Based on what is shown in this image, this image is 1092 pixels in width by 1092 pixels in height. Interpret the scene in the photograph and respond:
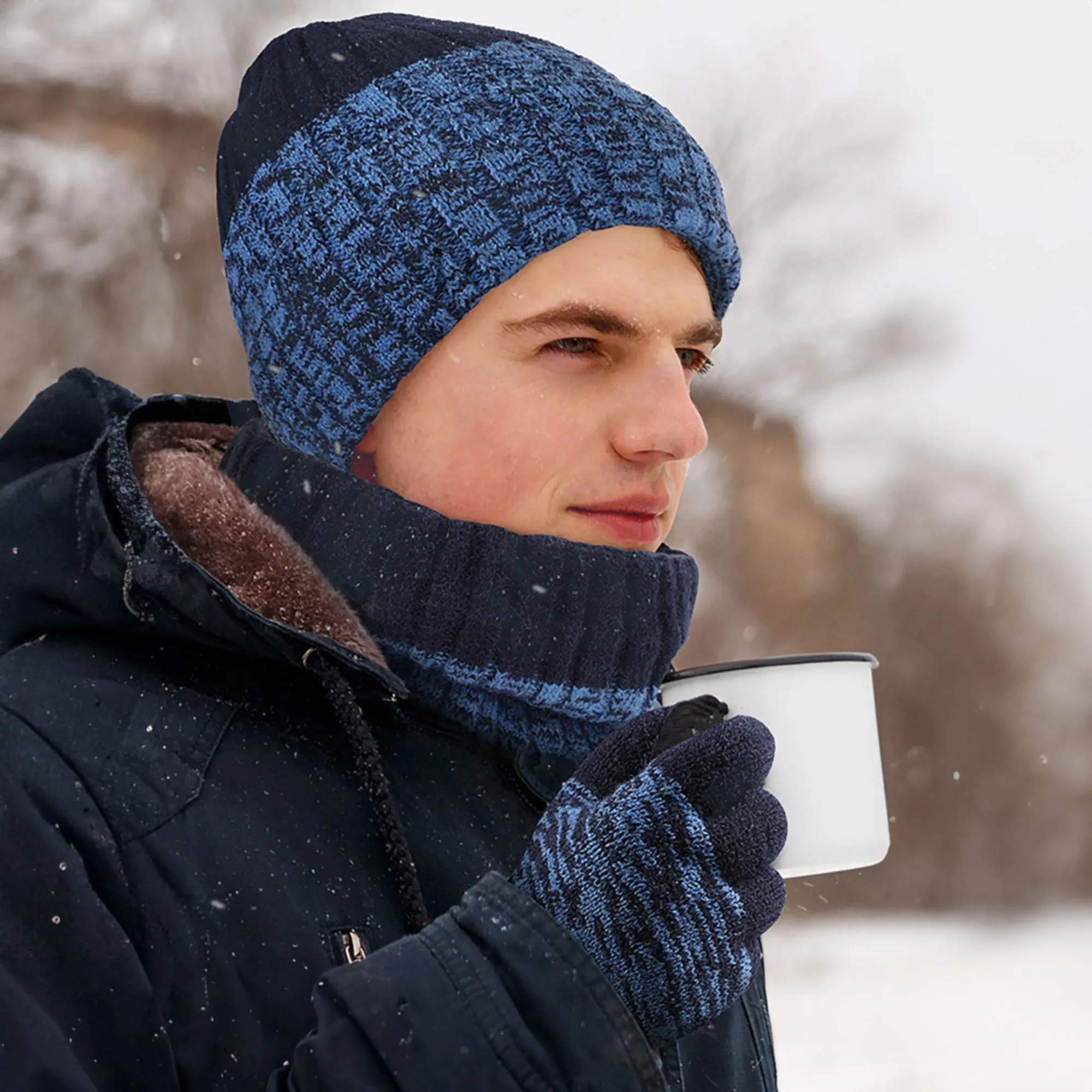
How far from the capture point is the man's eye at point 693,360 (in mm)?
1628

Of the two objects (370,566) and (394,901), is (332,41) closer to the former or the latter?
(370,566)

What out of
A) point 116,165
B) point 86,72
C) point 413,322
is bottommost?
point 413,322

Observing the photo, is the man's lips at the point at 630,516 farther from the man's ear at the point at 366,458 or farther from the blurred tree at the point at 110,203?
the blurred tree at the point at 110,203

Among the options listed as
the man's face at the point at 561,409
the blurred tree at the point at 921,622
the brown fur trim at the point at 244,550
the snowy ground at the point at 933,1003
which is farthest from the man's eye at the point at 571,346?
the blurred tree at the point at 921,622

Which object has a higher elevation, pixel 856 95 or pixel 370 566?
pixel 856 95

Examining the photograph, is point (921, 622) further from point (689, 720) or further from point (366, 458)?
point (689, 720)

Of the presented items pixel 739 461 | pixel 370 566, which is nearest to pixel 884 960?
pixel 739 461

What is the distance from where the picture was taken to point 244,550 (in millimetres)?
1238

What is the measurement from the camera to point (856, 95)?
259 inches

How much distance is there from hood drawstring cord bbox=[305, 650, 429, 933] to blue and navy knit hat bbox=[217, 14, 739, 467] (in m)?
0.44

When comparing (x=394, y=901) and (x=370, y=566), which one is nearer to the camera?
(x=394, y=901)

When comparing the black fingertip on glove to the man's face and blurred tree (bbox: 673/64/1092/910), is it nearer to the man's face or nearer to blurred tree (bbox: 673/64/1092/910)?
the man's face

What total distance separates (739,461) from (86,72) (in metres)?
3.51

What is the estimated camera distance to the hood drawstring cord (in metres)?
1.10
